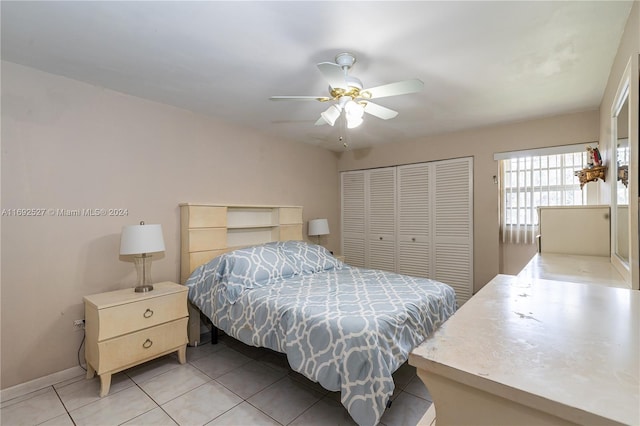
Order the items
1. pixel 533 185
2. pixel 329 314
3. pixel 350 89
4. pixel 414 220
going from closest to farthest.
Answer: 1. pixel 329 314
2. pixel 350 89
3. pixel 533 185
4. pixel 414 220

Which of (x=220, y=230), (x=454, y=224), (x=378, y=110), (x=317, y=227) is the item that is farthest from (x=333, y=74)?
(x=454, y=224)

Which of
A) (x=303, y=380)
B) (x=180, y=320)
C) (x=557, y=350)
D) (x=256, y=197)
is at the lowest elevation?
(x=303, y=380)

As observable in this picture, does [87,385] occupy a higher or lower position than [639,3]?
lower

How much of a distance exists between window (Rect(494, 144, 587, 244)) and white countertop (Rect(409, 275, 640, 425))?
311cm

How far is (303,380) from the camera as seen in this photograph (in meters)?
2.36

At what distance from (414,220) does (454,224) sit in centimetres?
55

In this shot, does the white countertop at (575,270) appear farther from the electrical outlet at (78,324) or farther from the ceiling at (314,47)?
the electrical outlet at (78,324)

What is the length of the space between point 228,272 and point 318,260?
109 cm

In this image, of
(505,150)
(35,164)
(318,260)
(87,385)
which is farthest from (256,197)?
(505,150)

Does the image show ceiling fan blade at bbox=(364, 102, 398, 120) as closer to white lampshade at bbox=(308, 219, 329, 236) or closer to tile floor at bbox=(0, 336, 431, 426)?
tile floor at bbox=(0, 336, 431, 426)

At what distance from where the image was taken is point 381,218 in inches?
184

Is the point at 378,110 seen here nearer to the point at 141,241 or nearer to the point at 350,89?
the point at 350,89

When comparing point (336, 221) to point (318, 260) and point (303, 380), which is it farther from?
point (303, 380)

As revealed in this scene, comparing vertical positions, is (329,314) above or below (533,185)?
below
